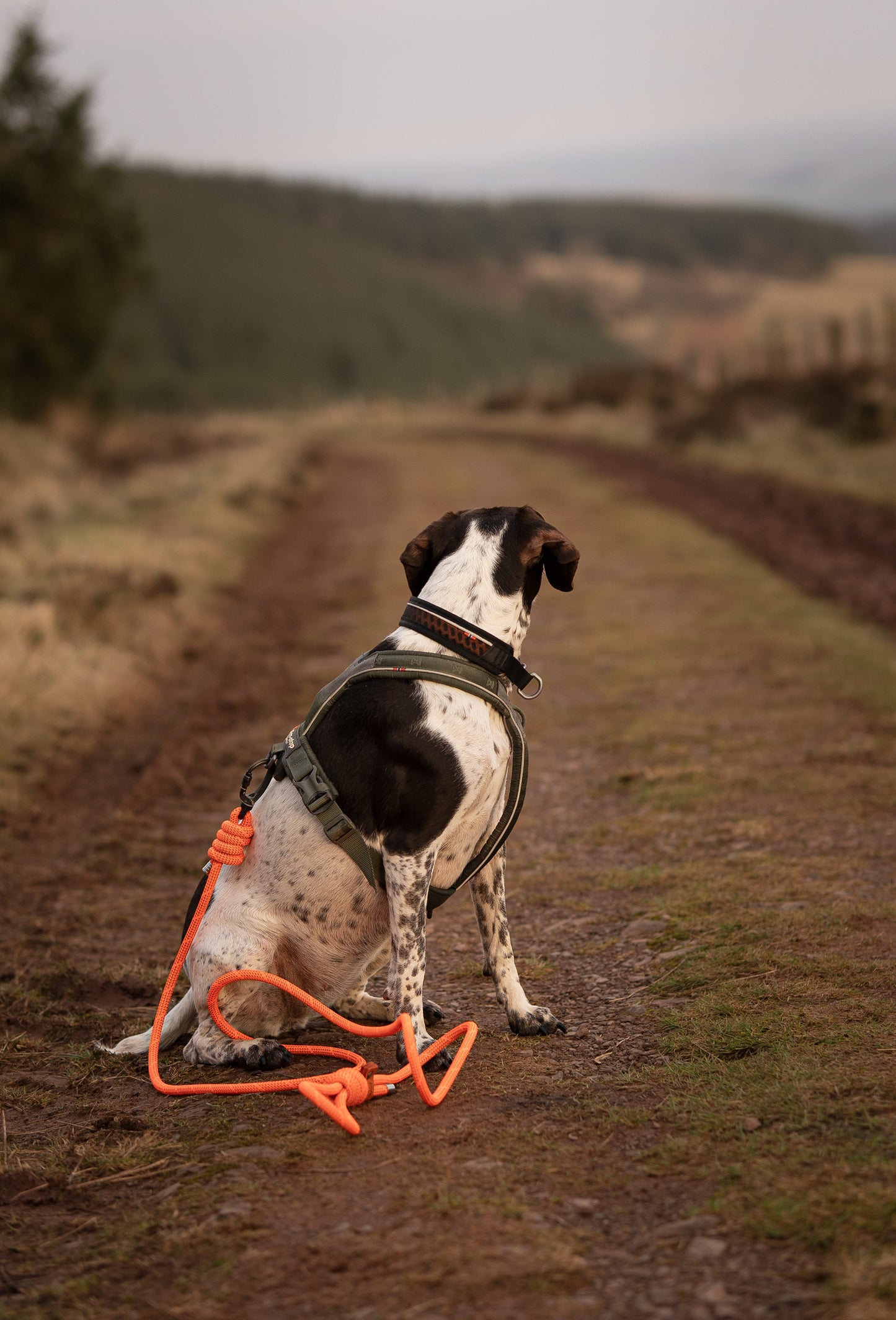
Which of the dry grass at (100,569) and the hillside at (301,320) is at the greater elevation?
the hillside at (301,320)

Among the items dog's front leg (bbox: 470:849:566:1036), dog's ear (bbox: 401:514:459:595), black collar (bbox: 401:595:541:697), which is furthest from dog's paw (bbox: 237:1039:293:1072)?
dog's ear (bbox: 401:514:459:595)

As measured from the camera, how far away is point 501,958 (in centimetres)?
359

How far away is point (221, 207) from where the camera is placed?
115812 millimetres

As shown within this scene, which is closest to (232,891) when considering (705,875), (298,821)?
(298,821)

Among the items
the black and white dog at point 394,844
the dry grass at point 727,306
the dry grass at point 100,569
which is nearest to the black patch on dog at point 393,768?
the black and white dog at point 394,844

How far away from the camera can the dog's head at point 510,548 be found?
11.6ft

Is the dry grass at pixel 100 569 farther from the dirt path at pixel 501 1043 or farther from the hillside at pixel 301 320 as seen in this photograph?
the hillside at pixel 301 320

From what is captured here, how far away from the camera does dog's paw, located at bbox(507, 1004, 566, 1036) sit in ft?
11.7

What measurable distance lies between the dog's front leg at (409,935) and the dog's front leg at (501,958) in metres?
0.28

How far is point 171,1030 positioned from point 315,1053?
0.46 meters

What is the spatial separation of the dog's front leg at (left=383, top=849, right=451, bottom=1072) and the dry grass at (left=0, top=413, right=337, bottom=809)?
3.65m

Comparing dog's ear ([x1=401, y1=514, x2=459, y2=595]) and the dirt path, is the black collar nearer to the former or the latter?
dog's ear ([x1=401, y1=514, x2=459, y2=595])

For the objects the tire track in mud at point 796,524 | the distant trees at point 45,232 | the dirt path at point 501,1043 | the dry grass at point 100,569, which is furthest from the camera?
the distant trees at point 45,232

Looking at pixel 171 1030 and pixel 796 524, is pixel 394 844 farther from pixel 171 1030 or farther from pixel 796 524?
pixel 796 524
